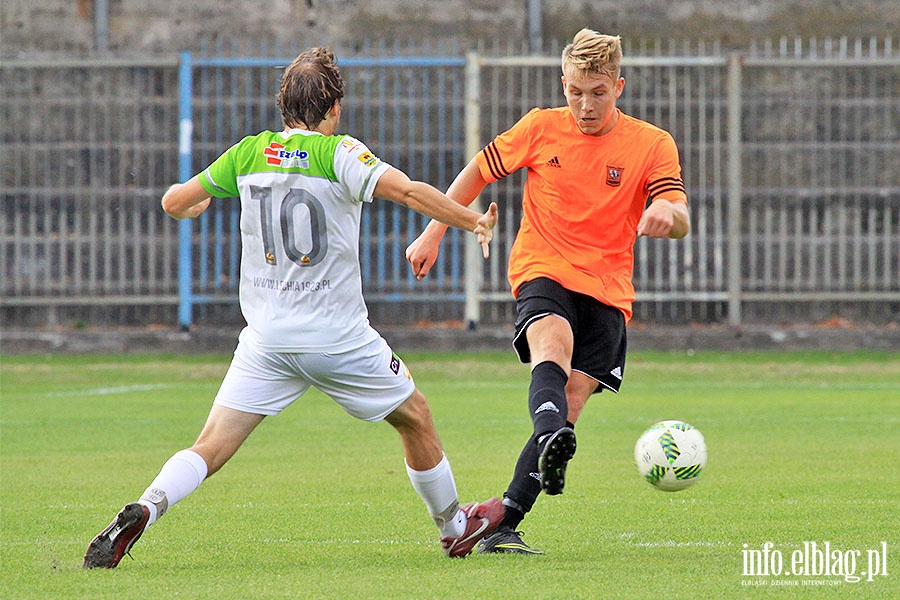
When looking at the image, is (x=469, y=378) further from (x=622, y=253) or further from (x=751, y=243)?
(x=622, y=253)

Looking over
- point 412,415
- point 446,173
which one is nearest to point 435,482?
point 412,415

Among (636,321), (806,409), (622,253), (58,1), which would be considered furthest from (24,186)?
(622,253)

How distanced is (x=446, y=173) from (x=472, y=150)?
0.54 metres

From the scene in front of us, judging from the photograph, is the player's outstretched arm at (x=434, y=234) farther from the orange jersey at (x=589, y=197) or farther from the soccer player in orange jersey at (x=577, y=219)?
the orange jersey at (x=589, y=197)

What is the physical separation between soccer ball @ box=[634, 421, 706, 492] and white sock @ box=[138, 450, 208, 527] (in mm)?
1932

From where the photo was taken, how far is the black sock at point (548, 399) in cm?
567

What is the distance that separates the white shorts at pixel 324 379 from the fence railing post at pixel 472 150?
38.0ft

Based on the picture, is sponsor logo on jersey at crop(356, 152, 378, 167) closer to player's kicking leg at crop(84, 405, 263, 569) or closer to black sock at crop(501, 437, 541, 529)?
player's kicking leg at crop(84, 405, 263, 569)

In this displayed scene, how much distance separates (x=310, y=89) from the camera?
562 centimetres

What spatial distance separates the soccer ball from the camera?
622cm

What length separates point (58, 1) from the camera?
725 inches

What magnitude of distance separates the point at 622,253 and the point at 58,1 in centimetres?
1374

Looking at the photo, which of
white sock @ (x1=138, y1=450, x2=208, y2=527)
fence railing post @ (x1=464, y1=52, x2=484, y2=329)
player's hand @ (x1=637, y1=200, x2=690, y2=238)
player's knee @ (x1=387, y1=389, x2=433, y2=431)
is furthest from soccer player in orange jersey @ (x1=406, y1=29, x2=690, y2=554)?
fence railing post @ (x1=464, y1=52, x2=484, y2=329)

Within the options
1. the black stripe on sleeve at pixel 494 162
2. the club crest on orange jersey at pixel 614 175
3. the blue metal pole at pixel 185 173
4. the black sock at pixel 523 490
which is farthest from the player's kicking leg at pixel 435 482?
the blue metal pole at pixel 185 173
